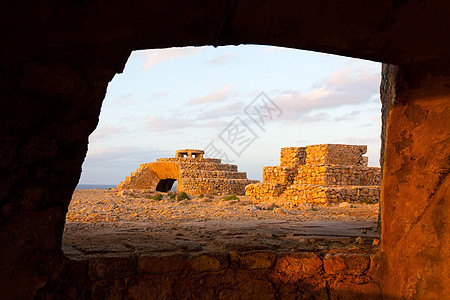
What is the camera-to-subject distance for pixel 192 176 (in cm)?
1828

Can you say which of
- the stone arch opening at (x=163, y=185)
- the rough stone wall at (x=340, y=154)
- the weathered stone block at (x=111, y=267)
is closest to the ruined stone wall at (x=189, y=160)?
the stone arch opening at (x=163, y=185)

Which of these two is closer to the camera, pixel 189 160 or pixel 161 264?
pixel 161 264

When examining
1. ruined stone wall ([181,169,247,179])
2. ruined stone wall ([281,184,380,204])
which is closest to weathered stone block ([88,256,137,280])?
ruined stone wall ([281,184,380,204])

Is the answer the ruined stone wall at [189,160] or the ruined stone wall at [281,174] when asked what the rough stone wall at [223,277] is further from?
the ruined stone wall at [189,160]

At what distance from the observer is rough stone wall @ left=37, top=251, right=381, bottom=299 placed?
2.11m

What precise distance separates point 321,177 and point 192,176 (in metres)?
7.91

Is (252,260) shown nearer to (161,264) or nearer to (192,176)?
(161,264)

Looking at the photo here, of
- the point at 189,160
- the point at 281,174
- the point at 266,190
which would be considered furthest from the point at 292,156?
the point at 189,160

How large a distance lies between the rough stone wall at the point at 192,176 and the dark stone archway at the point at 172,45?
595 inches

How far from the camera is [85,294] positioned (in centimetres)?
209

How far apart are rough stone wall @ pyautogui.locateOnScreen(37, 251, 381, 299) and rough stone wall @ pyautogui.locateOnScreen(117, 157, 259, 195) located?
14850mm

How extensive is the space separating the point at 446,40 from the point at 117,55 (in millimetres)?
2119

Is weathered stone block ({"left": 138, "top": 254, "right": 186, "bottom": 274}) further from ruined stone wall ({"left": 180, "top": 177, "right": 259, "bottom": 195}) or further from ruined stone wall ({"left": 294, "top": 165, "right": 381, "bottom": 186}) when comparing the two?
ruined stone wall ({"left": 180, "top": 177, "right": 259, "bottom": 195})

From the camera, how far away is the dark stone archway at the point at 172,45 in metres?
1.79
